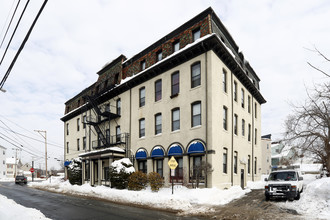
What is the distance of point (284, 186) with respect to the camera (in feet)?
49.6

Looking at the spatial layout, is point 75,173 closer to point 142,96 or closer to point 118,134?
point 118,134

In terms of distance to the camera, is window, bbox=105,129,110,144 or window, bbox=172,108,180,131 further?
window, bbox=105,129,110,144

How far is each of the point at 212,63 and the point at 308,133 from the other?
10491mm

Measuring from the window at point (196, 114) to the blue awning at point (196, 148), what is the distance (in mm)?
1684

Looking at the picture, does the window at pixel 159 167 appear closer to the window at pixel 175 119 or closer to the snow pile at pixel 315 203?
the window at pixel 175 119

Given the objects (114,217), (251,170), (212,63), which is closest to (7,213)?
(114,217)

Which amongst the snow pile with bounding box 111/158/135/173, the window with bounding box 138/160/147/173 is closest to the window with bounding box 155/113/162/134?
the window with bounding box 138/160/147/173

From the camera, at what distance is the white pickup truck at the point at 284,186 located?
48.9 feet

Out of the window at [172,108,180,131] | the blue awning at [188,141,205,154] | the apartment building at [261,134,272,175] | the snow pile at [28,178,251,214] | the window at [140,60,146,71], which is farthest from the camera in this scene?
the apartment building at [261,134,272,175]

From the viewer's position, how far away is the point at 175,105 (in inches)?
872

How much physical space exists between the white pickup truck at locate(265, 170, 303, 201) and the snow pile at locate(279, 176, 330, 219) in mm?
495

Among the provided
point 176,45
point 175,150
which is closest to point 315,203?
point 175,150

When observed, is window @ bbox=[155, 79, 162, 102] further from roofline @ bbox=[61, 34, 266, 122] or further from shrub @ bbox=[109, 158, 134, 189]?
shrub @ bbox=[109, 158, 134, 189]

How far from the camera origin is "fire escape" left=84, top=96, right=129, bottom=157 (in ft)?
90.6
